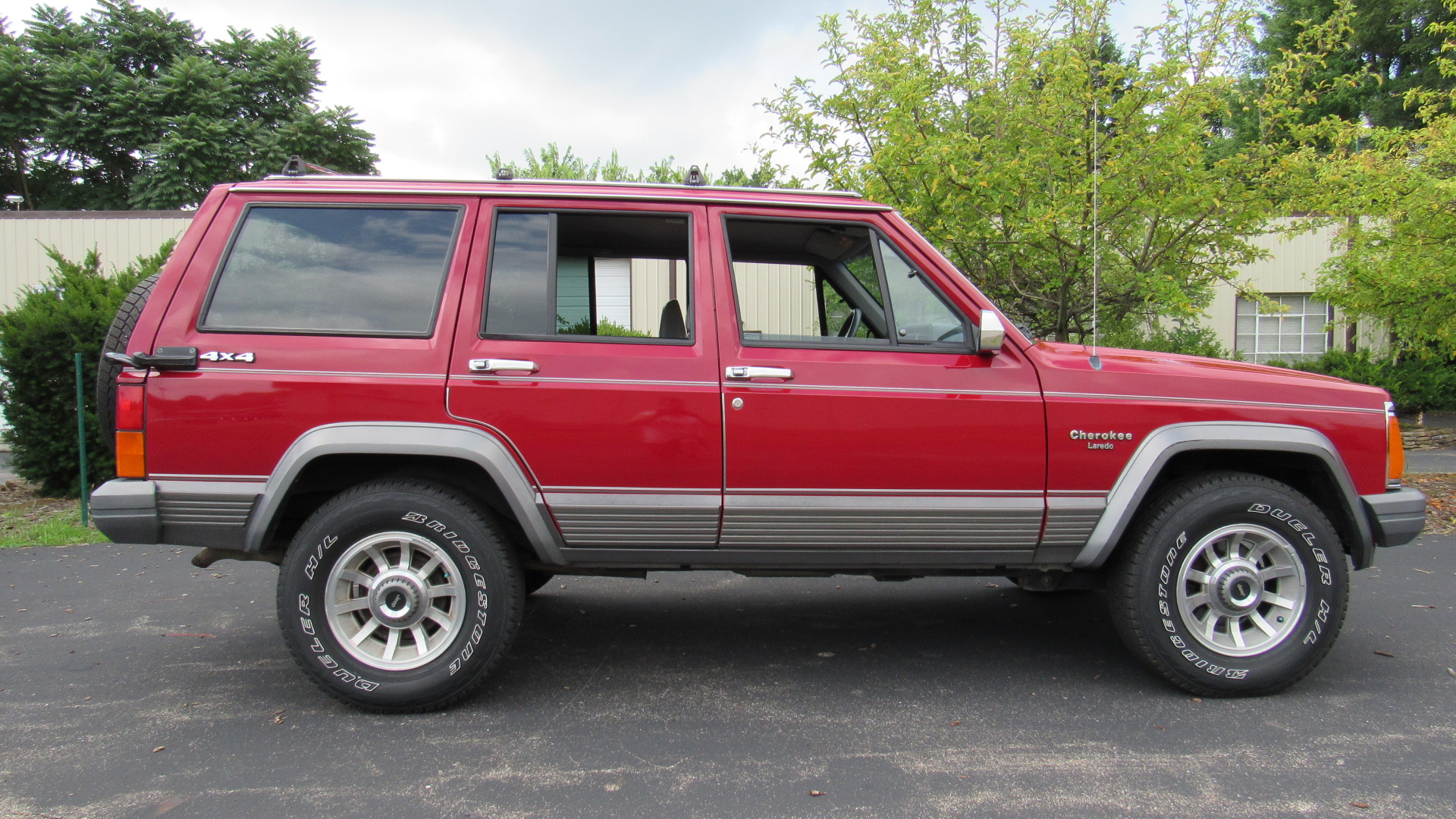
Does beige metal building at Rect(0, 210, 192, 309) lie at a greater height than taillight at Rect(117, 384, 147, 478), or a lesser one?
greater

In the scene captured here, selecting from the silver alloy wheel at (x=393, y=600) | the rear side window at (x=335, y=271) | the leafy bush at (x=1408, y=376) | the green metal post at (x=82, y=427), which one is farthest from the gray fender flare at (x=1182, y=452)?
the leafy bush at (x=1408, y=376)

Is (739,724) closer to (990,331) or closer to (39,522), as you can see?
(990,331)

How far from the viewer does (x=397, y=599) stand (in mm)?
3246

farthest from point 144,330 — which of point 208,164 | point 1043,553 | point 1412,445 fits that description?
point 208,164


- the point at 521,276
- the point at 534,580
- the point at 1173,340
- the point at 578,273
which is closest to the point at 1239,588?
the point at 578,273

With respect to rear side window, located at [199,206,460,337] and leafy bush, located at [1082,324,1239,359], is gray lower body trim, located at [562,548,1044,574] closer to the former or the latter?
rear side window, located at [199,206,460,337]

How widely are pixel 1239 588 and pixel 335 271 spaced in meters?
3.80

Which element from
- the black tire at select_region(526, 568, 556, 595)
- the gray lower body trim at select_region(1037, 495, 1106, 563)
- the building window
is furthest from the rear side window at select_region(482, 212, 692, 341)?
the building window

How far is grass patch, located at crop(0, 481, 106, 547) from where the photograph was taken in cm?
661

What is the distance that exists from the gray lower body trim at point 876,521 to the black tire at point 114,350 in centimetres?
242

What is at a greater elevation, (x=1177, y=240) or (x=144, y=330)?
(x=1177, y=240)

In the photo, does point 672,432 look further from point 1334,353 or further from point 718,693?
point 1334,353

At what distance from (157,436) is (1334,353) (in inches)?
733

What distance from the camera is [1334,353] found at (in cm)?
1591
